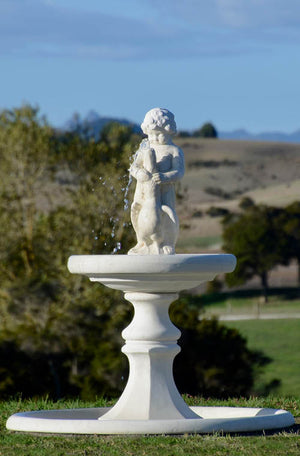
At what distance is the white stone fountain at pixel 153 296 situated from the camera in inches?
365

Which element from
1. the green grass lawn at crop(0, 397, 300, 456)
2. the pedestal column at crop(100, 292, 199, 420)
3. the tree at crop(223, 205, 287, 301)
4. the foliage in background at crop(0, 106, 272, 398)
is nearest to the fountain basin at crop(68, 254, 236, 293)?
the pedestal column at crop(100, 292, 199, 420)

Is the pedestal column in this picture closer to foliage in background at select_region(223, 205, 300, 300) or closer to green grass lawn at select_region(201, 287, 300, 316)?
foliage in background at select_region(223, 205, 300, 300)

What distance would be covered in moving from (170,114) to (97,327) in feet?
44.5

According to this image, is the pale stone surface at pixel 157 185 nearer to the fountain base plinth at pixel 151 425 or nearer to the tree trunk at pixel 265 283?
the fountain base plinth at pixel 151 425

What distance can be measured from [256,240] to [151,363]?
46.2 metres

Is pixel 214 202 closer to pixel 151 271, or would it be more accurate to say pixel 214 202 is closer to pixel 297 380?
pixel 297 380

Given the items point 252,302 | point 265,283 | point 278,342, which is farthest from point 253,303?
point 278,342

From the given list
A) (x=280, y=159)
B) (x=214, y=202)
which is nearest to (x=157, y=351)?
(x=214, y=202)

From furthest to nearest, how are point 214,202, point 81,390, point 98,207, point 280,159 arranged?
point 280,159 < point 214,202 < point 98,207 < point 81,390

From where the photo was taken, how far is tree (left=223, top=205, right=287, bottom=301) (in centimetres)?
5550

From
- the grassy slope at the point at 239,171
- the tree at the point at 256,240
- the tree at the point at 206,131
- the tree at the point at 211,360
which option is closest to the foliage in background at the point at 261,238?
the tree at the point at 256,240

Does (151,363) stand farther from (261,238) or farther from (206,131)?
(206,131)

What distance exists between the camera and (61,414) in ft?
35.1

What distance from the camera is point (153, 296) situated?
32.3 ft
